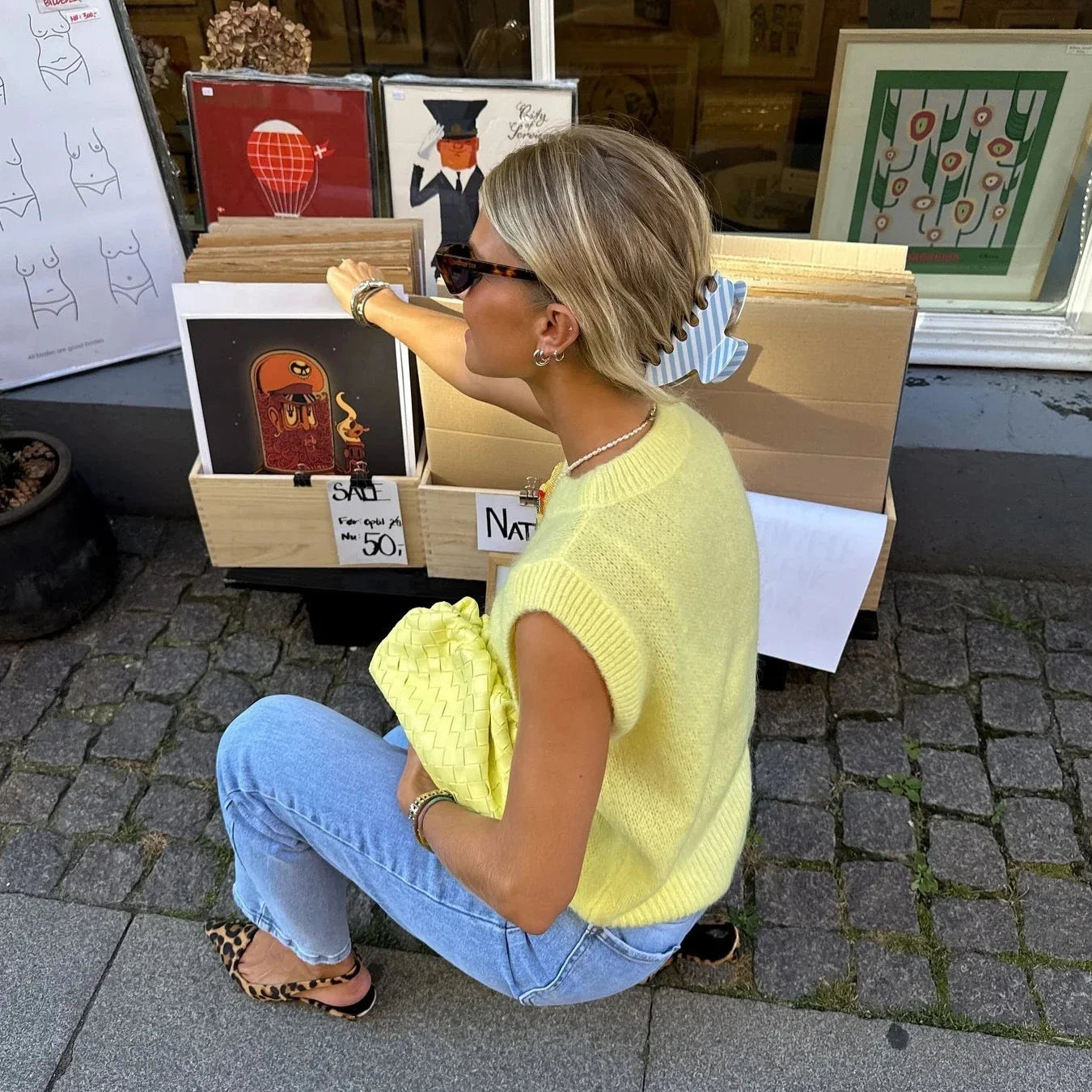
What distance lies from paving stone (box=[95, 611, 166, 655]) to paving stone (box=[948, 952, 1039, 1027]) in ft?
8.09

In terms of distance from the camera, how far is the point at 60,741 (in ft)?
9.25

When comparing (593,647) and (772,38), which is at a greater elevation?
(772,38)

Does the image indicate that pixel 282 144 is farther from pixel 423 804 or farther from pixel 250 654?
pixel 423 804

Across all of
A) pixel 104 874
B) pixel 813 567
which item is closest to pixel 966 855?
pixel 813 567

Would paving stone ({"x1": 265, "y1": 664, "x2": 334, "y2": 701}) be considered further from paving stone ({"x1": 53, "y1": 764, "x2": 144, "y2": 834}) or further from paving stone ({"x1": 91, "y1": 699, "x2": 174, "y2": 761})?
paving stone ({"x1": 53, "y1": 764, "x2": 144, "y2": 834})

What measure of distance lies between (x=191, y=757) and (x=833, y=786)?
1.79m

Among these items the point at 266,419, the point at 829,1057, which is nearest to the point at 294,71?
the point at 266,419

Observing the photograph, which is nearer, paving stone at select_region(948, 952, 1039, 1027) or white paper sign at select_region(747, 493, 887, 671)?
paving stone at select_region(948, 952, 1039, 1027)

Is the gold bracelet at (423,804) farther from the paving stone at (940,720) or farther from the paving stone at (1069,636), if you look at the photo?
the paving stone at (1069,636)

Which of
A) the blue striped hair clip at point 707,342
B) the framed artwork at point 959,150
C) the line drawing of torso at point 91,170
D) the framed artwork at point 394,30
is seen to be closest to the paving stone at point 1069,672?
the framed artwork at point 959,150

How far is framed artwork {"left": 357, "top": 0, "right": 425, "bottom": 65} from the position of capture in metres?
3.15

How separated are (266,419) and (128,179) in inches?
48.0


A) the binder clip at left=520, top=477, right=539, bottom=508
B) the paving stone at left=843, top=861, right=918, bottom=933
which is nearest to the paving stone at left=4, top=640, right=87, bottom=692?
the binder clip at left=520, top=477, right=539, bottom=508

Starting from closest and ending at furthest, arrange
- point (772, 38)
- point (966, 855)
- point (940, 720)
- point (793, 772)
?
point (966, 855) < point (793, 772) < point (940, 720) < point (772, 38)
